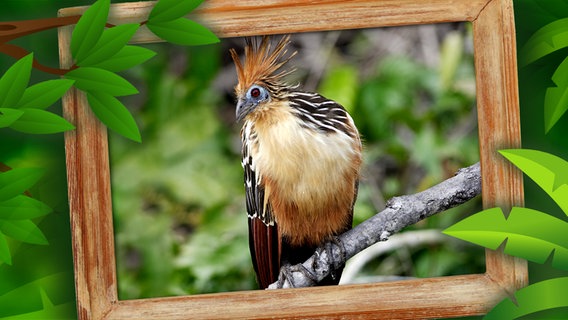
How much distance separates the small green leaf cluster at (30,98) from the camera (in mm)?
1526

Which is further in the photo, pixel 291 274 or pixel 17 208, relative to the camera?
pixel 291 274

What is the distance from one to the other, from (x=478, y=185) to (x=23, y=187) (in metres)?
1.10

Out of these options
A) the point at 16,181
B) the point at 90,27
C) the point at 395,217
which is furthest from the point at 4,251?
the point at 395,217

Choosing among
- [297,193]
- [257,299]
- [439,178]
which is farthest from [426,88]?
[257,299]

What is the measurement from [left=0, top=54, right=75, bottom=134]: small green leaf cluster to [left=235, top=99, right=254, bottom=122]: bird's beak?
0.41m

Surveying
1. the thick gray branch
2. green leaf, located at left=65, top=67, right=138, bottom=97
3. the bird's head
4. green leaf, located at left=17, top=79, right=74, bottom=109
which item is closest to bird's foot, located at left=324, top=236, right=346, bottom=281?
the thick gray branch

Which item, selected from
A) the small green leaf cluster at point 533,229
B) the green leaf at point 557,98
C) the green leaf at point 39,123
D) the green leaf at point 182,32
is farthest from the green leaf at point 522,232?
the green leaf at point 39,123

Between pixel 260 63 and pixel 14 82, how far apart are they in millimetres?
580

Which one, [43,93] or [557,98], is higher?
[43,93]

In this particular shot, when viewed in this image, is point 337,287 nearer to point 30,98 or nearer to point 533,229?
point 533,229

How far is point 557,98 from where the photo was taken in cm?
167

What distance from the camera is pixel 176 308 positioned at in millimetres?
1587

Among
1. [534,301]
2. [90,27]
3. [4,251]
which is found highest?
[90,27]

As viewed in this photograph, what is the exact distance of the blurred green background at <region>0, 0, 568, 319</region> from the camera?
1.63 meters
